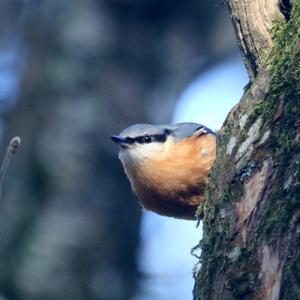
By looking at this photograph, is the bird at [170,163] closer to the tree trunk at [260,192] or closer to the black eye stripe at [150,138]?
the black eye stripe at [150,138]

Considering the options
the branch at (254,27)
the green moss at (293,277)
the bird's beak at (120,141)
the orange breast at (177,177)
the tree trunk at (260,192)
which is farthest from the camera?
the bird's beak at (120,141)

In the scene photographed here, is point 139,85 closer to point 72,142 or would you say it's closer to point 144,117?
point 144,117

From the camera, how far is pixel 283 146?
2969 mm

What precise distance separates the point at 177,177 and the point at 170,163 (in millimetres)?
103

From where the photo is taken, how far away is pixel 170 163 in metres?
4.16

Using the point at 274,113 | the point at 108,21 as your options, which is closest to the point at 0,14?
the point at 108,21

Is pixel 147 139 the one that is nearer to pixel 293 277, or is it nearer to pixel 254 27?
pixel 254 27

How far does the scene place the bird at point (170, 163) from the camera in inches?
157

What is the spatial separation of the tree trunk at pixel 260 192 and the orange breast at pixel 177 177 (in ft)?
1.83

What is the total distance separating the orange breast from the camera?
3955 millimetres

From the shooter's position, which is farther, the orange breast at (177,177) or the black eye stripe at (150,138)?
the black eye stripe at (150,138)

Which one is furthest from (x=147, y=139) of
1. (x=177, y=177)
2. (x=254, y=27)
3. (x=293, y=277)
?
(x=293, y=277)

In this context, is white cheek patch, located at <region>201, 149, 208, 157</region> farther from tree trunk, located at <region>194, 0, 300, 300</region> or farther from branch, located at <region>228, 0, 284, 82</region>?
tree trunk, located at <region>194, 0, 300, 300</region>

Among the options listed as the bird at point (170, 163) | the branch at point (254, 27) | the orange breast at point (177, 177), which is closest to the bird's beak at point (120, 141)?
the bird at point (170, 163)
